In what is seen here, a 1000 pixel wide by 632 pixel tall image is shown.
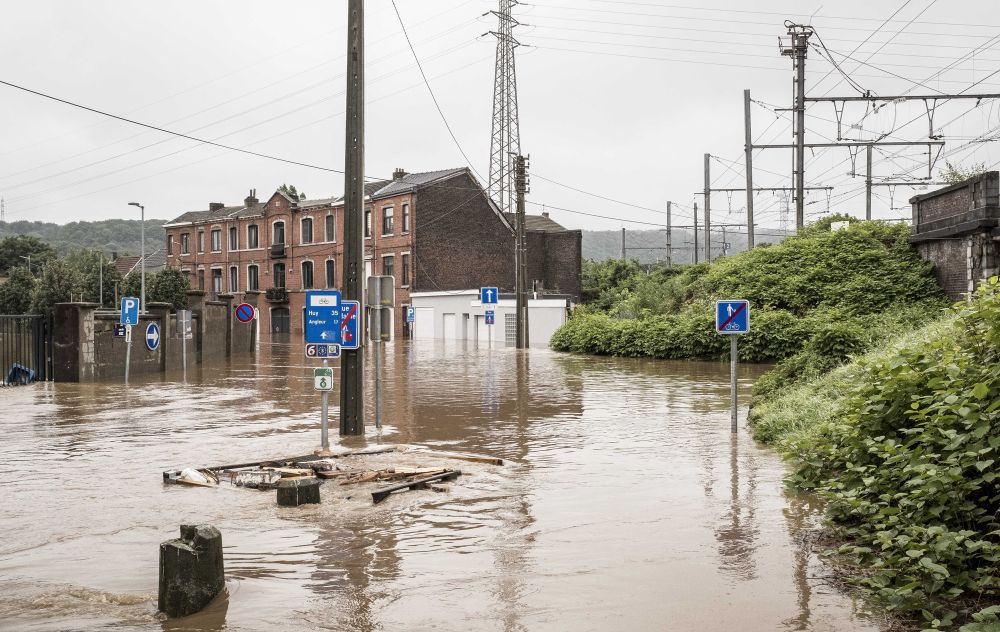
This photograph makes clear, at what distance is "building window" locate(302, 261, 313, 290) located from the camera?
67.4 meters

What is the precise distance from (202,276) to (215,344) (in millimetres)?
41282

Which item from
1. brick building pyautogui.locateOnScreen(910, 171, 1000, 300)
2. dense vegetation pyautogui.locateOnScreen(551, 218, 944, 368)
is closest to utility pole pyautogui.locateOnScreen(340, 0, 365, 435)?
brick building pyautogui.locateOnScreen(910, 171, 1000, 300)

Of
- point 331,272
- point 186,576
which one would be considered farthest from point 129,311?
point 331,272

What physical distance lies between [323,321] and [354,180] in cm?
246

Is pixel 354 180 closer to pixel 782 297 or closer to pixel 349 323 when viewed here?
pixel 349 323

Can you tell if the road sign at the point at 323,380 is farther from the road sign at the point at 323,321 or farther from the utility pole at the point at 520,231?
the utility pole at the point at 520,231

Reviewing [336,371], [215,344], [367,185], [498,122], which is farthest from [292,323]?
[336,371]

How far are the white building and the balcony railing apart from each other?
45.8ft

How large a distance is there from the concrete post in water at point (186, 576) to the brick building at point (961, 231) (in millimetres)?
19344

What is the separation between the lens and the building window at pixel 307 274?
2653 inches

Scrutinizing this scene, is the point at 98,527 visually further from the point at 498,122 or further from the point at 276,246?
the point at 276,246

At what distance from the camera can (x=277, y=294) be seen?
228ft

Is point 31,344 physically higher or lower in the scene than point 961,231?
lower

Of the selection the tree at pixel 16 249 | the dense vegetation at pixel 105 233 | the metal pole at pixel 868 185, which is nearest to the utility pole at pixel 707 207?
the metal pole at pixel 868 185
